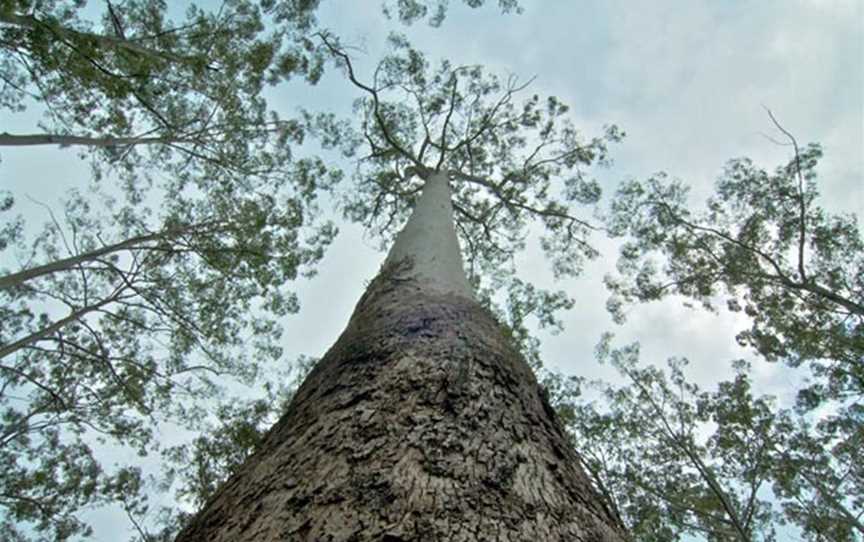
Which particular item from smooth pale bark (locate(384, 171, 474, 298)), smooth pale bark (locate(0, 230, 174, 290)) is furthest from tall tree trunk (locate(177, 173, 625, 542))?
smooth pale bark (locate(0, 230, 174, 290))

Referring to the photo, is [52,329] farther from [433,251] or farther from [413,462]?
[413,462]

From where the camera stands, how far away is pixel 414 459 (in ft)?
3.63

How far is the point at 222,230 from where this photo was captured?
7.67 metres

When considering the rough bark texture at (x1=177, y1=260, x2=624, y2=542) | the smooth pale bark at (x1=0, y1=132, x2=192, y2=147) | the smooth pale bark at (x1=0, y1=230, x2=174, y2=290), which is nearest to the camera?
the rough bark texture at (x1=177, y1=260, x2=624, y2=542)

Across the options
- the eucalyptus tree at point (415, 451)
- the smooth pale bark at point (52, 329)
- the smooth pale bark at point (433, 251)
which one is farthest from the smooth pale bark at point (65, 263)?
the eucalyptus tree at point (415, 451)

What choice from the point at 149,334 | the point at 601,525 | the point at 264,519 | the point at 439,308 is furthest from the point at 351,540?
the point at 149,334

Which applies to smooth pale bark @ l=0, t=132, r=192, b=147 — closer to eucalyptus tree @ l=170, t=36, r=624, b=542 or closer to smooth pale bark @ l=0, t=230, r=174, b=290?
smooth pale bark @ l=0, t=230, r=174, b=290

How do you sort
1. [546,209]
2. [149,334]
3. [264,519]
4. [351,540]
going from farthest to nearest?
1. [546,209]
2. [149,334]
3. [264,519]
4. [351,540]

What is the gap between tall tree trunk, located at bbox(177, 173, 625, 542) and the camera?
938 mm

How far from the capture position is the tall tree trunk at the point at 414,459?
94cm

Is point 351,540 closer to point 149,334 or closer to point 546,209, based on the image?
point 149,334

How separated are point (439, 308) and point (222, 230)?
6300 mm

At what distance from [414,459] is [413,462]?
1cm

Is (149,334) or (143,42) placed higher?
(143,42)
